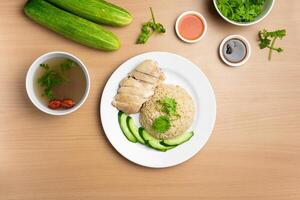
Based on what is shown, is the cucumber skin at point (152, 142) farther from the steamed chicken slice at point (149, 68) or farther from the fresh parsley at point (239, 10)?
the fresh parsley at point (239, 10)

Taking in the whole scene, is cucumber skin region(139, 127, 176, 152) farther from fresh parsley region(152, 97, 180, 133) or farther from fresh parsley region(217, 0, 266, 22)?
fresh parsley region(217, 0, 266, 22)

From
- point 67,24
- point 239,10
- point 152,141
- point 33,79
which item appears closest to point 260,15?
point 239,10

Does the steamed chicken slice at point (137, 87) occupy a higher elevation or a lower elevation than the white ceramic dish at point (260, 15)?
lower

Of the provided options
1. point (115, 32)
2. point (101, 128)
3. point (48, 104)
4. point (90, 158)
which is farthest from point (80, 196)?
point (115, 32)

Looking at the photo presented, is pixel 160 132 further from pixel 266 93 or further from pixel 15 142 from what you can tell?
pixel 15 142

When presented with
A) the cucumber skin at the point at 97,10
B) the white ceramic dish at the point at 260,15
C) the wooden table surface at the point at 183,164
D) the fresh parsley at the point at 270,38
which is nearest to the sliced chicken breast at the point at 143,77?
the wooden table surface at the point at 183,164

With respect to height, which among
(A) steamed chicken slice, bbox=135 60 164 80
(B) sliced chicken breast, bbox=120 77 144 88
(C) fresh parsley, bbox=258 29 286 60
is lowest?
(B) sliced chicken breast, bbox=120 77 144 88

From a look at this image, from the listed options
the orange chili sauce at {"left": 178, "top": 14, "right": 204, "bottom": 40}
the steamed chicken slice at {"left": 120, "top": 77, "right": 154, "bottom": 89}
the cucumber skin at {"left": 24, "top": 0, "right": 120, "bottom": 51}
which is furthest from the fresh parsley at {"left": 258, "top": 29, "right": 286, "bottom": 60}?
the cucumber skin at {"left": 24, "top": 0, "right": 120, "bottom": 51}
